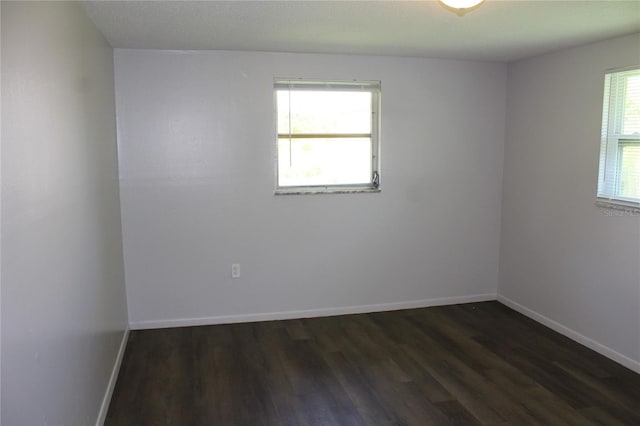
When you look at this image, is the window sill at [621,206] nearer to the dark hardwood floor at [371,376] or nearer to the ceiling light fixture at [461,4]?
the dark hardwood floor at [371,376]

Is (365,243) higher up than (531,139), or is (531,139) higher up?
(531,139)

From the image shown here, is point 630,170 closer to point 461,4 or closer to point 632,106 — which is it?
point 632,106

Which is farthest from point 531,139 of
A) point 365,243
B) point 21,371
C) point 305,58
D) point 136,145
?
point 21,371

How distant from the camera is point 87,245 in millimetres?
2602

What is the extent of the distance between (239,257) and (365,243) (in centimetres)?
112

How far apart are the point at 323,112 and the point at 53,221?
273cm

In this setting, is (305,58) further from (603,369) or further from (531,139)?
(603,369)

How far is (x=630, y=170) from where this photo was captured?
3455 millimetres

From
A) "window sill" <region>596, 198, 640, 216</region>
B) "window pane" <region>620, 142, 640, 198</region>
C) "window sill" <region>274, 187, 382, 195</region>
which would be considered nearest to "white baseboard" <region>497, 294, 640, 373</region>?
"window sill" <region>596, 198, 640, 216</region>

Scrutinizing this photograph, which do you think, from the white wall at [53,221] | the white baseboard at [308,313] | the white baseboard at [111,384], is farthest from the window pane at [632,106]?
the white baseboard at [111,384]

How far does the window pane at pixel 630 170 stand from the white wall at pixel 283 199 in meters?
1.30

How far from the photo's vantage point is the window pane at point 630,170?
3393 millimetres

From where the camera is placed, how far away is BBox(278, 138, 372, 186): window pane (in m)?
4.27

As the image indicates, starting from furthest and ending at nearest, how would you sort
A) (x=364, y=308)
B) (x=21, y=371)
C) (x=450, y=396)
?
(x=364, y=308)
(x=450, y=396)
(x=21, y=371)
